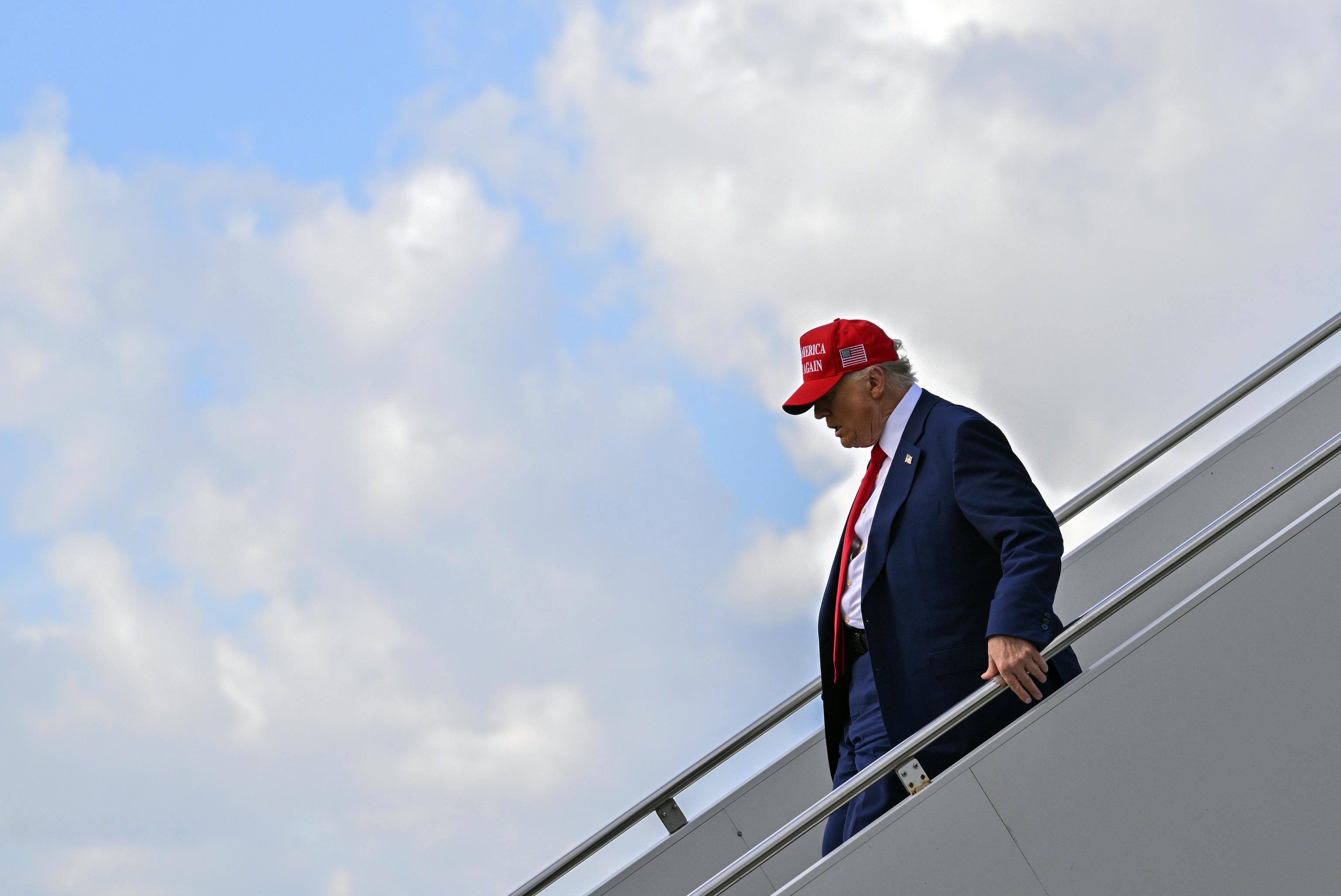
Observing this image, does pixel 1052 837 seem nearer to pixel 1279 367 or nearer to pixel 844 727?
pixel 844 727

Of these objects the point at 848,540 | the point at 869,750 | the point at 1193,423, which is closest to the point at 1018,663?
the point at 869,750

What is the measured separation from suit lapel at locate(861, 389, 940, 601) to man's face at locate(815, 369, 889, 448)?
0.09 metres

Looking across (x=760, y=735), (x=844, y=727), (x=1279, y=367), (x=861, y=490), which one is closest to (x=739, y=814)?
(x=760, y=735)

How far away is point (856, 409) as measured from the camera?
2.78 m

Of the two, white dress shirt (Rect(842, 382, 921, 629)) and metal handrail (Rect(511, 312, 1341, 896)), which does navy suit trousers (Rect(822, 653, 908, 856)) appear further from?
metal handrail (Rect(511, 312, 1341, 896))

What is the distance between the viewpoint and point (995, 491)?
8.19 ft

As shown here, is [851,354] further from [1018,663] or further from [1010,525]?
[1018,663]

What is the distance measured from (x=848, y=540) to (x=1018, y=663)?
1.80ft

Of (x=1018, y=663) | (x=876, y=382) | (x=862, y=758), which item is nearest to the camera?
(x=1018, y=663)

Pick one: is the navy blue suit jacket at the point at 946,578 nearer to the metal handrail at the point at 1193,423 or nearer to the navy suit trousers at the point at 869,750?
the navy suit trousers at the point at 869,750

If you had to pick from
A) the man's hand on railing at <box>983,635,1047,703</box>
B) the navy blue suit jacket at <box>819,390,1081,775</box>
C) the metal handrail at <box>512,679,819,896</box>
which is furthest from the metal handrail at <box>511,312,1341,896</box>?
the man's hand on railing at <box>983,635,1047,703</box>

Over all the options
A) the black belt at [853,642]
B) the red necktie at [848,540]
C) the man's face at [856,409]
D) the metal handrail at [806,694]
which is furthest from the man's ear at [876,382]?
the metal handrail at [806,694]

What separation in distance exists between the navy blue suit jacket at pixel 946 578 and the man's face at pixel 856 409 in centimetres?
17

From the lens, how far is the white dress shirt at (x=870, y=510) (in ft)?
8.87
